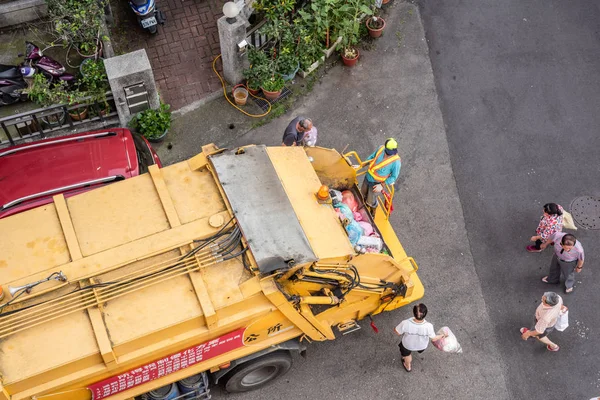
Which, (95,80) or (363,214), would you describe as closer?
(363,214)

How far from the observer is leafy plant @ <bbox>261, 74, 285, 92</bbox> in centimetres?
1027

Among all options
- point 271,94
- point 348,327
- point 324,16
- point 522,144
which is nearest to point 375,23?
point 324,16

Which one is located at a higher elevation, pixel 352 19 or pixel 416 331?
pixel 352 19

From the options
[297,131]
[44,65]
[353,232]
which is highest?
[44,65]

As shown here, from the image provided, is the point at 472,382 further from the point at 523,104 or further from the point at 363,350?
the point at 523,104

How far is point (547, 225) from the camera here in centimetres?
898

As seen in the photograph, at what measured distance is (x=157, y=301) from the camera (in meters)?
6.18

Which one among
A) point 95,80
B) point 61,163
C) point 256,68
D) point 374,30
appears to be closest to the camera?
point 61,163

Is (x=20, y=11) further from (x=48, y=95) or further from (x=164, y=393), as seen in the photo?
(x=164, y=393)

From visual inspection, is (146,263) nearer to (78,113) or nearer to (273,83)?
(78,113)

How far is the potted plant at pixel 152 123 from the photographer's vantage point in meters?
9.72

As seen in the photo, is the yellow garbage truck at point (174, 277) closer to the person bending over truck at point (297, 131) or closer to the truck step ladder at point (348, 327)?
the truck step ladder at point (348, 327)

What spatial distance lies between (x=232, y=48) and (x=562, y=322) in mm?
6404

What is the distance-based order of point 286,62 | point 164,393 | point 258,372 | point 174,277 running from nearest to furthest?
point 174,277
point 164,393
point 258,372
point 286,62
